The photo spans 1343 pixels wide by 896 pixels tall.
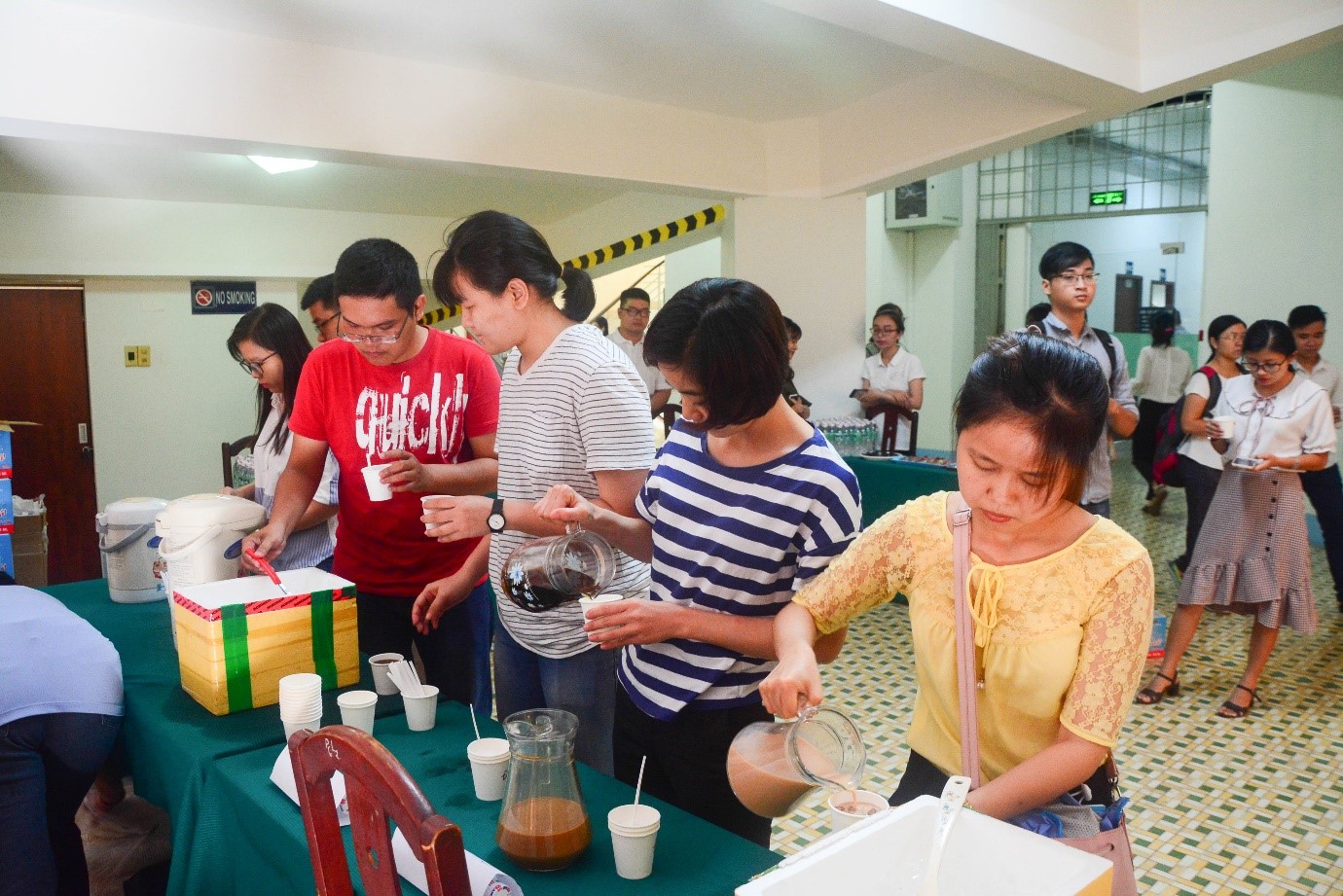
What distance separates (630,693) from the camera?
159 centimetres

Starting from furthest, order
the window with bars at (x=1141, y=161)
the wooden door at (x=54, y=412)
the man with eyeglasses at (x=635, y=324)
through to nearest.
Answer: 1. the window with bars at (x=1141, y=161)
2. the man with eyeglasses at (x=635, y=324)
3. the wooden door at (x=54, y=412)

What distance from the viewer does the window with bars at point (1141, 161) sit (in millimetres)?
7680

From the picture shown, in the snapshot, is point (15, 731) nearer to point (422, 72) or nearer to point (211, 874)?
point (211, 874)

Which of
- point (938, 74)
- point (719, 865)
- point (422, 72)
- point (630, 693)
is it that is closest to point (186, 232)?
point (422, 72)

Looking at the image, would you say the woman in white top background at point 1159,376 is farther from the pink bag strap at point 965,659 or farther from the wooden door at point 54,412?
the wooden door at point 54,412

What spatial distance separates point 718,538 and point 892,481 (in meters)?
3.48

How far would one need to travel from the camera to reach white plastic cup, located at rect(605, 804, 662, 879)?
1156 mm

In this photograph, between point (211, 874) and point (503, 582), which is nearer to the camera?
point (211, 874)

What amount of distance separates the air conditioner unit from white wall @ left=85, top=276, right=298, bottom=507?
5.47 metres

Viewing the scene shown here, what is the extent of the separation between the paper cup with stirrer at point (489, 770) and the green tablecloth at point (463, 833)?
0.02 m

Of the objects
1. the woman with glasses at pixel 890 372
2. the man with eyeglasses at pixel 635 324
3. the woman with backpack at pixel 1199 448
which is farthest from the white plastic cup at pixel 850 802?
the man with eyeglasses at pixel 635 324

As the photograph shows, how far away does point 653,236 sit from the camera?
22.0ft

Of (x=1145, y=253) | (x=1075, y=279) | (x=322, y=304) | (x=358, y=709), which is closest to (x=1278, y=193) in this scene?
(x=1145, y=253)

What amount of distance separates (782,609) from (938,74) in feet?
13.2
